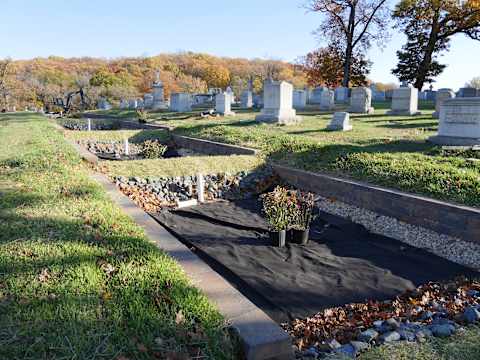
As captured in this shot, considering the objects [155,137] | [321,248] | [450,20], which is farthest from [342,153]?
[450,20]

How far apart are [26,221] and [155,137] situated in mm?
11174

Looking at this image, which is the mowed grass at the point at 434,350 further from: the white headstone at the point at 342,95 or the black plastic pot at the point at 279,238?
the white headstone at the point at 342,95

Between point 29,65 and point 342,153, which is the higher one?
point 29,65

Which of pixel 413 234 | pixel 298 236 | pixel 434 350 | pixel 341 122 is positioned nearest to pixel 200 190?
pixel 298 236

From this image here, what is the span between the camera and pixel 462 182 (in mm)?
5734

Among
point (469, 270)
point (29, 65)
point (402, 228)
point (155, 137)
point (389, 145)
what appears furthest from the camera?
point (29, 65)

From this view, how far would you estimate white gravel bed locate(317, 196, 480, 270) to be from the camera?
468 cm

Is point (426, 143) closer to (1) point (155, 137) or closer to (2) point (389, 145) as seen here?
(2) point (389, 145)

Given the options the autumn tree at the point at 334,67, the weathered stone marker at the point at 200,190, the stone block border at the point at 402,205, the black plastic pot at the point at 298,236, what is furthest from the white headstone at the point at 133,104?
the black plastic pot at the point at 298,236

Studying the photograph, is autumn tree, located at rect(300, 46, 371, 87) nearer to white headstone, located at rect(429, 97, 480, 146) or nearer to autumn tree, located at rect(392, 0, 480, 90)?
autumn tree, located at rect(392, 0, 480, 90)

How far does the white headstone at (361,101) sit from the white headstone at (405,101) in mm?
1303

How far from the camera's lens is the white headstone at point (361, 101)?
18469 millimetres

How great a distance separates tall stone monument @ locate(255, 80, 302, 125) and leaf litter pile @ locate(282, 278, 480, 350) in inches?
440

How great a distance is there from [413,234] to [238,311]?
372 cm
